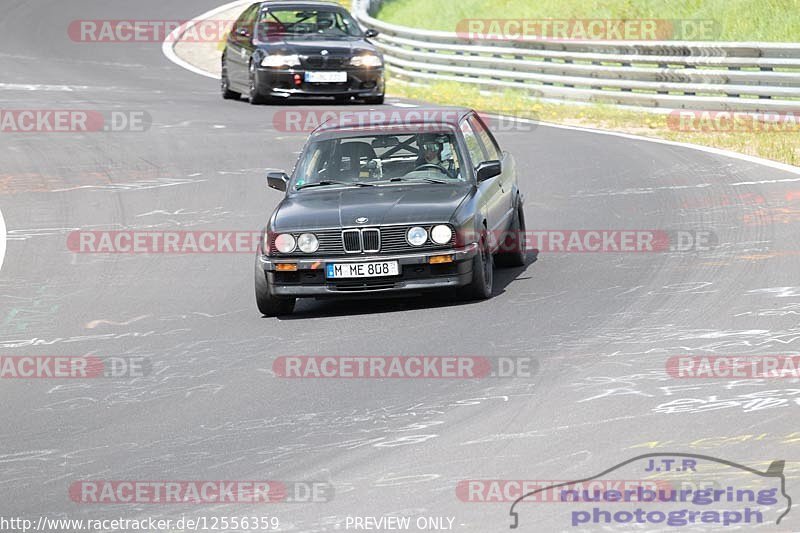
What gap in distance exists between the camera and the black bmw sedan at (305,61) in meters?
24.3

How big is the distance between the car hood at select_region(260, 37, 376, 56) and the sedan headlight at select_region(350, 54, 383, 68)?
116 millimetres

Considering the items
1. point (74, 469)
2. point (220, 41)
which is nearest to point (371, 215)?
point (74, 469)

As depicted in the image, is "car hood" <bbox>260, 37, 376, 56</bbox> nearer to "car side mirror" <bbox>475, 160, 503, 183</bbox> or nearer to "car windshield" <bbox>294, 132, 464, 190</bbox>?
"car windshield" <bbox>294, 132, 464, 190</bbox>

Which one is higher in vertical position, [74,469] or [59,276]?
[74,469]

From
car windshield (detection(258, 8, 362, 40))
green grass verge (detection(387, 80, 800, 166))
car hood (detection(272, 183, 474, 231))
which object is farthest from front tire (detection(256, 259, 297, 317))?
car windshield (detection(258, 8, 362, 40))

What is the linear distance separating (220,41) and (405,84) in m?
8.52

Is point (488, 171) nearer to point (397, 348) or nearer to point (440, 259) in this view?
point (440, 259)

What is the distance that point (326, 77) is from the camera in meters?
24.2

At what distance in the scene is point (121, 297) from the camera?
11.9m

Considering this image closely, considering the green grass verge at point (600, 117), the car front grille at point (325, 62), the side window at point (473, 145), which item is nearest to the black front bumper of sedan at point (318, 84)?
the car front grille at point (325, 62)

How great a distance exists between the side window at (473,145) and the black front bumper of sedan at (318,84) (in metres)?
12.1

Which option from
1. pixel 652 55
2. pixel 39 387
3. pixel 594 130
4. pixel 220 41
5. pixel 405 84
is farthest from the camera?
pixel 220 41

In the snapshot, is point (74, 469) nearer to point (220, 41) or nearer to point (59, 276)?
point (59, 276)

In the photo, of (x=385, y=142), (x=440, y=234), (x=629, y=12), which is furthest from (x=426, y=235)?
(x=629, y=12)
